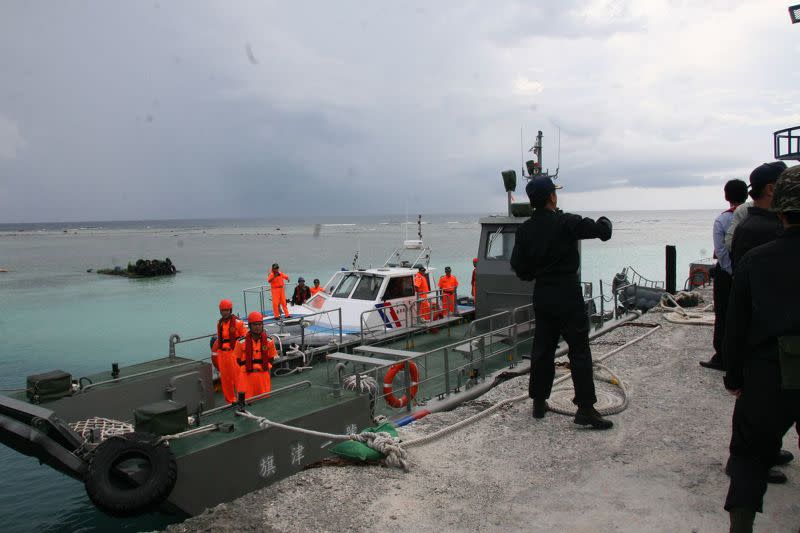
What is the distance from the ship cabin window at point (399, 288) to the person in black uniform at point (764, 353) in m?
8.85

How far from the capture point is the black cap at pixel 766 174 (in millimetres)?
3504

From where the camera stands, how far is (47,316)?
26.8 metres

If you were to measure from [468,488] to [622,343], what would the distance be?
14.2ft

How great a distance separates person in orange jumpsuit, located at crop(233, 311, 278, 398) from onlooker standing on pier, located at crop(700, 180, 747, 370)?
5.04 metres

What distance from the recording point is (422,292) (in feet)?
38.4

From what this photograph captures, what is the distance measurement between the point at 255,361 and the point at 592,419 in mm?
4538

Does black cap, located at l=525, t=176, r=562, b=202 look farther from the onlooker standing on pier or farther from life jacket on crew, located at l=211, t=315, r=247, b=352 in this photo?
life jacket on crew, located at l=211, t=315, r=247, b=352

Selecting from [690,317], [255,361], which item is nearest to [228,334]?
[255,361]

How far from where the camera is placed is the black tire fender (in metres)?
3.94

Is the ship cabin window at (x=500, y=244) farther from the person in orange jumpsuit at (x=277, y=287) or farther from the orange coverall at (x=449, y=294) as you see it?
the person in orange jumpsuit at (x=277, y=287)

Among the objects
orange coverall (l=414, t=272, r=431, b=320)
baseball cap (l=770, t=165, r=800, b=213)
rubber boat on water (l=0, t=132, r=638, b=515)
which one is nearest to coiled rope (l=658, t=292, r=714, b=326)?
rubber boat on water (l=0, t=132, r=638, b=515)

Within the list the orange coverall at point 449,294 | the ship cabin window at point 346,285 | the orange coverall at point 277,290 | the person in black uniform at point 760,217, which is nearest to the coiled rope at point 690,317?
the orange coverall at point 449,294

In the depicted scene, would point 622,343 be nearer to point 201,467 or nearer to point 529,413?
point 529,413

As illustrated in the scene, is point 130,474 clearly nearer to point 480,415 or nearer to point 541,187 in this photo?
point 480,415
